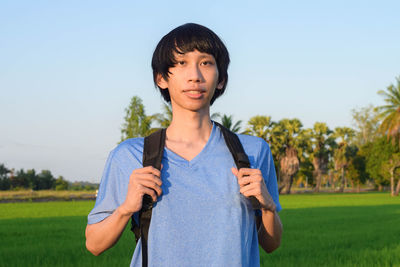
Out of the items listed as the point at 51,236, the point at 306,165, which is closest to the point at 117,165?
the point at 51,236

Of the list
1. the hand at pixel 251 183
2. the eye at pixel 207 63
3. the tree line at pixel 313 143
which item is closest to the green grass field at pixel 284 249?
the eye at pixel 207 63

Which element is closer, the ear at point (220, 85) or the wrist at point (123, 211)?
the wrist at point (123, 211)

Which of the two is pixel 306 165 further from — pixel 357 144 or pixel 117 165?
pixel 117 165

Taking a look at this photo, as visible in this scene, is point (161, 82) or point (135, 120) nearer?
point (161, 82)

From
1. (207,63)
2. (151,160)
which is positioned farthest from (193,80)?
(151,160)

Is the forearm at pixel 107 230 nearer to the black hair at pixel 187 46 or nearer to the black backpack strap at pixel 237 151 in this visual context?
the black backpack strap at pixel 237 151

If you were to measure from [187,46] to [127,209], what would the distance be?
0.80 meters

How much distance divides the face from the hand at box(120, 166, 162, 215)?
408 millimetres

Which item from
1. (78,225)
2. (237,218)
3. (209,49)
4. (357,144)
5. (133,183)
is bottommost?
(78,225)

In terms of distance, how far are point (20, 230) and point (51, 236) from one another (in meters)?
2.64

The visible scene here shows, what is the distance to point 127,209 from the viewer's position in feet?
6.99

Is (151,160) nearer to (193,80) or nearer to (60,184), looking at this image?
(193,80)

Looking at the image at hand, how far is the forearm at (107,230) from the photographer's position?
2189 mm

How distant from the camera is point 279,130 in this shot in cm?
7488
